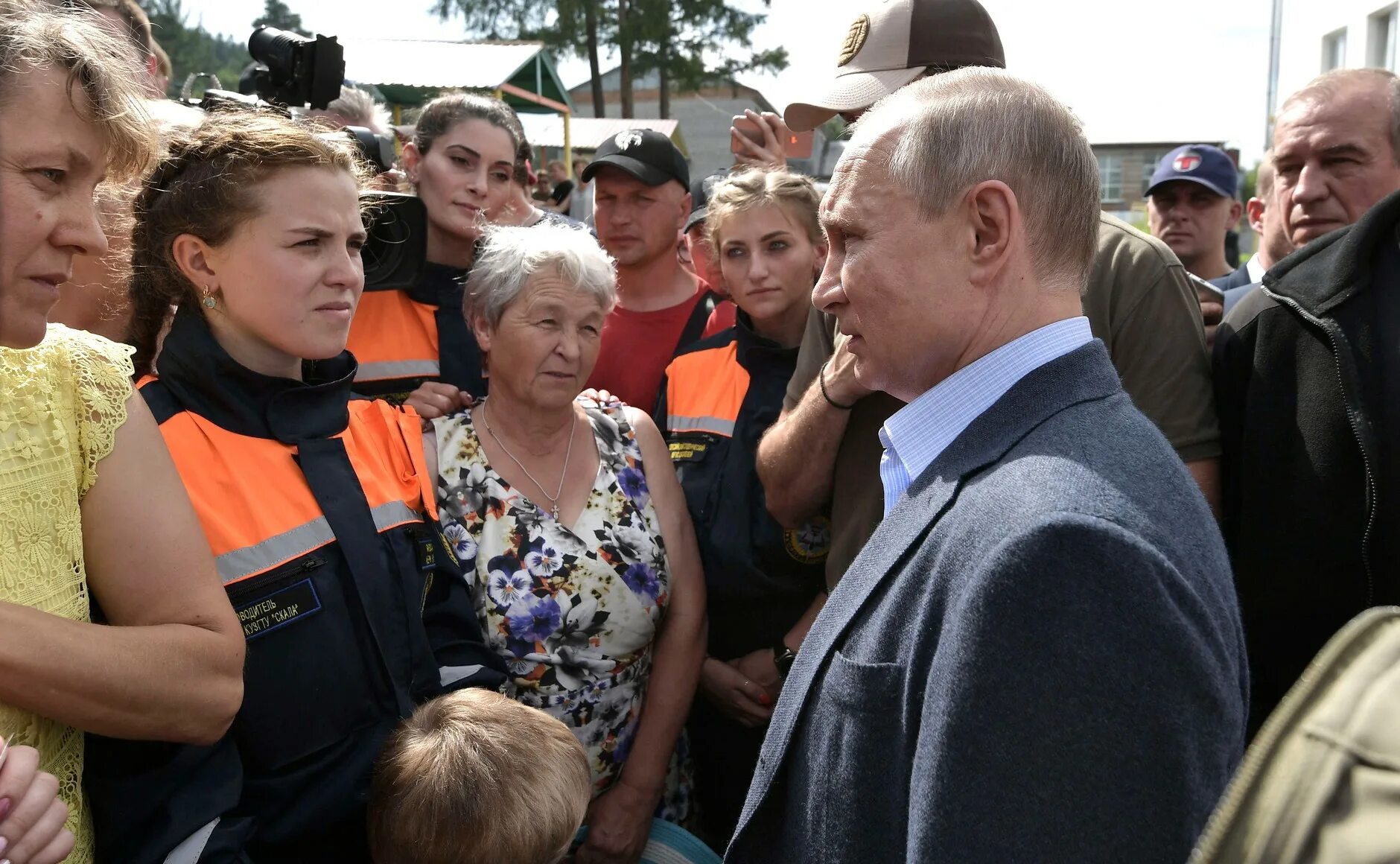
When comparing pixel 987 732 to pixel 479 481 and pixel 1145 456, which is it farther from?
pixel 479 481

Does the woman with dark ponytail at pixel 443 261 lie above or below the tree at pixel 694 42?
below

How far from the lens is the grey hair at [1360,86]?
255 cm

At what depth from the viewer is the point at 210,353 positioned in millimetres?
1903

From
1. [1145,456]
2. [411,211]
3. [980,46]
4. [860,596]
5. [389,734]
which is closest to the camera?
[1145,456]

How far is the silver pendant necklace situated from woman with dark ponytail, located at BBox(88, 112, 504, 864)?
0.31 meters

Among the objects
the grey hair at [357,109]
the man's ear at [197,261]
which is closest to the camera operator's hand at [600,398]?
the man's ear at [197,261]

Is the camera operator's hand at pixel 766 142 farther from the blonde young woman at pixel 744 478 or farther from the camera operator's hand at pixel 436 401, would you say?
the camera operator's hand at pixel 436 401

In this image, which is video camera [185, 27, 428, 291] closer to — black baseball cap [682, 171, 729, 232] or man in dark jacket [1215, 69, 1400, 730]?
black baseball cap [682, 171, 729, 232]

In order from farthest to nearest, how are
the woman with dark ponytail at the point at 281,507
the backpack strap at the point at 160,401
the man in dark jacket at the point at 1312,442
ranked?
the man in dark jacket at the point at 1312,442, the backpack strap at the point at 160,401, the woman with dark ponytail at the point at 281,507

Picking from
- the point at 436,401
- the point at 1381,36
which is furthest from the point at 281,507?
the point at 1381,36

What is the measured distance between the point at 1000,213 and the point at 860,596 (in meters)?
0.51

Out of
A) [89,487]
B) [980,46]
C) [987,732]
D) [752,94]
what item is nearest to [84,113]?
[89,487]

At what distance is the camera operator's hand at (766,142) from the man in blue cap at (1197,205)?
106 inches

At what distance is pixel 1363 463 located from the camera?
2.00m
